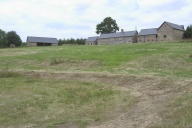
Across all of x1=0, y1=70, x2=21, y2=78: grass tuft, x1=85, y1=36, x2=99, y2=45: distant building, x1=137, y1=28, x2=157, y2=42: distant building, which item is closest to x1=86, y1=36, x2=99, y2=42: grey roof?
x1=85, y1=36, x2=99, y2=45: distant building

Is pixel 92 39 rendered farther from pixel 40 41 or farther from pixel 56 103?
pixel 56 103

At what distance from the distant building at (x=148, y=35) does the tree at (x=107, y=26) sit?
21592 mm

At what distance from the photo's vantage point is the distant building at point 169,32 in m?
68.9

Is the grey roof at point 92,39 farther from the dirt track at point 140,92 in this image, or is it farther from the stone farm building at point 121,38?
the dirt track at point 140,92

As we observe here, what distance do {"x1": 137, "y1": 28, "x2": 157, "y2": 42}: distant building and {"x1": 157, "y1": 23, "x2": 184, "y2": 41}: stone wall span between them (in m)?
4.94

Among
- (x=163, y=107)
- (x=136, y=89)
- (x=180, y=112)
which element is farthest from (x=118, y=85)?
(x=180, y=112)

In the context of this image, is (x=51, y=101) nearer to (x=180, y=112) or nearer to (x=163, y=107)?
(x=163, y=107)

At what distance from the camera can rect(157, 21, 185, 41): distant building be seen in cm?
6894

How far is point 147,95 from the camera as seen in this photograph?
1290 centimetres

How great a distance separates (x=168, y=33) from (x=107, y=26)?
123 ft

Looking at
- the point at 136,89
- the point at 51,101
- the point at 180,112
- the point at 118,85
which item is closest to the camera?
the point at 180,112

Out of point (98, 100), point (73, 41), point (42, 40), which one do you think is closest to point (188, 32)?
point (73, 41)

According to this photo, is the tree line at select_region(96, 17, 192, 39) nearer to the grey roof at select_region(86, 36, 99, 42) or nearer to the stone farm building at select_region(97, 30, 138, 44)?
the grey roof at select_region(86, 36, 99, 42)

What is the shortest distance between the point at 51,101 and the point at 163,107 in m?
5.32
